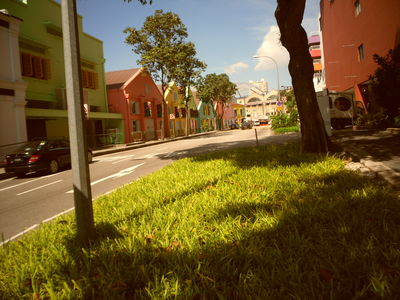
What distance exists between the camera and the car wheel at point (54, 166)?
11.8m

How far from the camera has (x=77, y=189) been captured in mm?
3189

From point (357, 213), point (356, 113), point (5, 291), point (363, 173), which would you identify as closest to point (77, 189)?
point (5, 291)

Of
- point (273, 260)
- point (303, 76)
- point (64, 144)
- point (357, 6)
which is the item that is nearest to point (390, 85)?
point (303, 76)

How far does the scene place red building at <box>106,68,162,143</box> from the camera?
30.4 metres

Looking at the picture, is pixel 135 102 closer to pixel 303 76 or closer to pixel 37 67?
pixel 37 67

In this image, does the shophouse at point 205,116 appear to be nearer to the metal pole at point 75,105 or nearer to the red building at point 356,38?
the red building at point 356,38

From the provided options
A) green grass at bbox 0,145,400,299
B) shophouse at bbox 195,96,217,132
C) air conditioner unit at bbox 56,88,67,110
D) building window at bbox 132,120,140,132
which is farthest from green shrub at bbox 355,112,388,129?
shophouse at bbox 195,96,217,132

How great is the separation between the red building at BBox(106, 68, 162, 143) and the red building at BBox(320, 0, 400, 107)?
20.2m

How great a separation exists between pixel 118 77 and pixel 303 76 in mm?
29665

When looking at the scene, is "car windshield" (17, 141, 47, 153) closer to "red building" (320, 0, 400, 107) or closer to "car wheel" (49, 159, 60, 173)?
"car wheel" (49, 159, 60, 173)

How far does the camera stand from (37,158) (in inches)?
444

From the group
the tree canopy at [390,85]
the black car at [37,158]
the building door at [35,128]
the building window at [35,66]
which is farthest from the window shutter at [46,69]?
the tree canopy at [390,85]

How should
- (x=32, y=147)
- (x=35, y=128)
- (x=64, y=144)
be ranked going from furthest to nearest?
(x=35, y=128)
(x=64, y=144)
(x=32, y=147)

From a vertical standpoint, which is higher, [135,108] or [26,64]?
[26,64]
